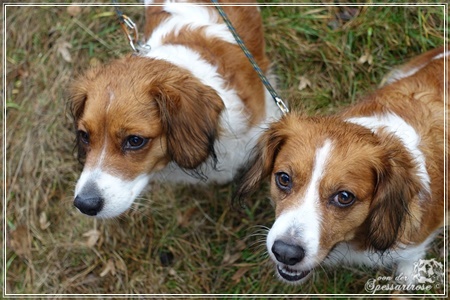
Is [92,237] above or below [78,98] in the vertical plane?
below

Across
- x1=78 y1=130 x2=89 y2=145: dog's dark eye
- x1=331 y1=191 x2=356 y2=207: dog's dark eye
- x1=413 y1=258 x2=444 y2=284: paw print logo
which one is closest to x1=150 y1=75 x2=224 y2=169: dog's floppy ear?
x1=78 y1=130 x2=89 y2=145: dog's dark eye

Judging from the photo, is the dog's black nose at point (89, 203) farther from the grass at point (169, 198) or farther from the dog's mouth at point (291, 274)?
the grass at point (169, 198)

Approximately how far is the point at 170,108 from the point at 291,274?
4.12ft

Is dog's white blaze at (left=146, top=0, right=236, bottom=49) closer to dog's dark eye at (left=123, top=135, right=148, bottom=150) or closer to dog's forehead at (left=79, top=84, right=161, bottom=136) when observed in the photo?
dog's forehead at (left=79, top=84, right=161, bottom=136)

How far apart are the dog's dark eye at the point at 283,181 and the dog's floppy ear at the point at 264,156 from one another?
25 cm

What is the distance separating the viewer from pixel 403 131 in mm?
3199

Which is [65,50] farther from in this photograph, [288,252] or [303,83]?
[288,252]

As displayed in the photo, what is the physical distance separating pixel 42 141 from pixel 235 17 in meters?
2.35

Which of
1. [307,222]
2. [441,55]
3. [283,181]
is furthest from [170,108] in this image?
[441,55]

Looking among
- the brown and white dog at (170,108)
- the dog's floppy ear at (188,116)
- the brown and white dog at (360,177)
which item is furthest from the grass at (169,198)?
the dog's floppy ear at (188,116)

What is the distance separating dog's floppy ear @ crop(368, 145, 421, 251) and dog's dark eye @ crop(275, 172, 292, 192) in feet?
1.61

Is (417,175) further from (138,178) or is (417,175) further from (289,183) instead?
(138,178)

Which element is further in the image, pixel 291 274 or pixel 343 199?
pixel 291 274

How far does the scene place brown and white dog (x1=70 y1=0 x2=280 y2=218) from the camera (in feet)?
10.6
